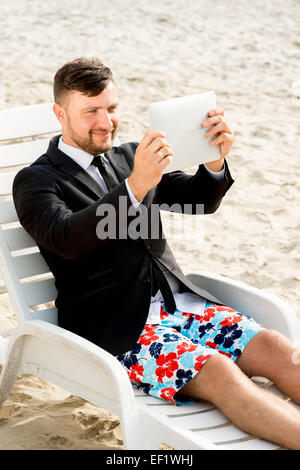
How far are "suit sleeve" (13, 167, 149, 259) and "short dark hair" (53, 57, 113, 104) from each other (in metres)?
0.35

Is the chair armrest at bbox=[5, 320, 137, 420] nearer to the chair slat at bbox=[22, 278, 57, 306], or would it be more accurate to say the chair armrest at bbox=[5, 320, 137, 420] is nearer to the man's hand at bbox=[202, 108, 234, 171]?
the chair slat at bbox=[22, 278, 57, 306]

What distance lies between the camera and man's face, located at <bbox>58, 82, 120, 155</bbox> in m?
2.94

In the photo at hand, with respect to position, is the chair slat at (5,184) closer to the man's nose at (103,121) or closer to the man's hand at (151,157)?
the man's nose at (103,121)

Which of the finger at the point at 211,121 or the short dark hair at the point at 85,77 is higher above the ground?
the short dark hair at the point at 85,77

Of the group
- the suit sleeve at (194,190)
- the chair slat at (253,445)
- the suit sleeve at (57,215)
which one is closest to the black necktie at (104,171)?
the suit sleeve at (57,215)

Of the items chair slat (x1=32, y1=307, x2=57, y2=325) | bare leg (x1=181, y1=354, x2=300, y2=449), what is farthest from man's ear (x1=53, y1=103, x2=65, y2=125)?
bare leg (x1=181, y1=354, x2=300, y2=449)

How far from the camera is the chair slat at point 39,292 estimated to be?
127 inches

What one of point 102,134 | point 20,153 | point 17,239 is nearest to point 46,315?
point 17,239

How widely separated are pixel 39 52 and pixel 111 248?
24.9 feet

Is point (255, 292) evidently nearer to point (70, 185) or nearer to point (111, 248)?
point (111, 248)

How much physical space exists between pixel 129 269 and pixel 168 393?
50 cm

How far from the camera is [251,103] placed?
8328 mm

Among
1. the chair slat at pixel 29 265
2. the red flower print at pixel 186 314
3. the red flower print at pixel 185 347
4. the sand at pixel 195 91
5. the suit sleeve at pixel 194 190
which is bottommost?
the sand at pixel 195 91

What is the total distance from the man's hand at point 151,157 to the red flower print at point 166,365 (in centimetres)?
63
